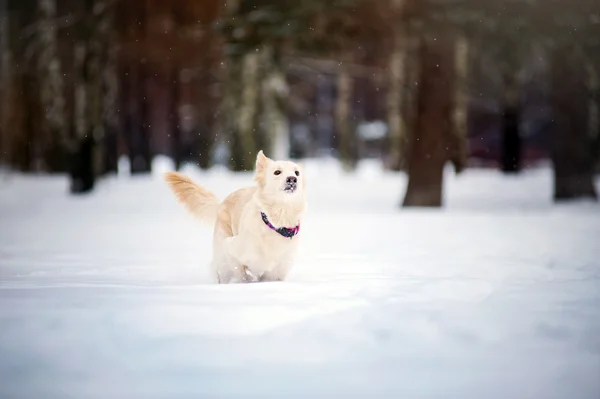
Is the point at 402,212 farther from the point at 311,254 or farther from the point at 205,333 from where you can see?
the point at 205,333

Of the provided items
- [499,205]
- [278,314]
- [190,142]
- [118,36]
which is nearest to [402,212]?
[499,205]

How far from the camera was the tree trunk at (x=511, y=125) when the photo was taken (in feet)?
79.5

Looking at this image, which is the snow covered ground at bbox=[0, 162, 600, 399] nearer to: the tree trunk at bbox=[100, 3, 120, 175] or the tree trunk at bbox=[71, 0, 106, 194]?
the tree trunk at bbox=[71, 0, 106, 194]

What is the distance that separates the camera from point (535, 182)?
786 inches

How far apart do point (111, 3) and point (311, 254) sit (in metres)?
12.4

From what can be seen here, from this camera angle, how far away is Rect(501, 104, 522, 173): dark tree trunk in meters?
24.6

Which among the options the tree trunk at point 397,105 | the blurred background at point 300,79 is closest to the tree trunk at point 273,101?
the blurred background at point 300,79

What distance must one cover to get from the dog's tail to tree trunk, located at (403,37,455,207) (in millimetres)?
7419

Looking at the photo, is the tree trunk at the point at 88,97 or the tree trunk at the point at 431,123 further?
the tree trunk at the point at 88,97

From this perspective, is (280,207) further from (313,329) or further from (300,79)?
(300,79)

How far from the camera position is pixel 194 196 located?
5949mm

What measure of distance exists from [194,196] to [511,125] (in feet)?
69.0

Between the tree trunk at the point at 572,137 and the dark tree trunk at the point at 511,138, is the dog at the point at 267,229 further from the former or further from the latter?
the dark tree trunk at the point at 511,138

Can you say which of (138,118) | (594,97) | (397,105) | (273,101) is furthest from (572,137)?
(138,118)
